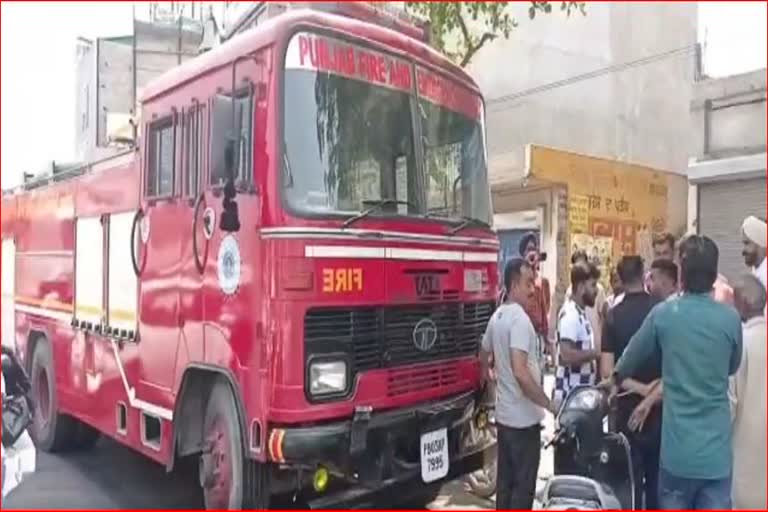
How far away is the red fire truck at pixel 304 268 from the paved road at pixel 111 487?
15.0 inches

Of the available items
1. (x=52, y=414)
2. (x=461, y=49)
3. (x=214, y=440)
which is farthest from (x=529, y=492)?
(x=461, y=49)

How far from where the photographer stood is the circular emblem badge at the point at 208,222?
3.95m

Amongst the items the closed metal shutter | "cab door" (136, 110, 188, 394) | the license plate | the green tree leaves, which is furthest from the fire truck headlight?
the green tree leaves

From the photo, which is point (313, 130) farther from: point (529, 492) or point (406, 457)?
point (529, 492)

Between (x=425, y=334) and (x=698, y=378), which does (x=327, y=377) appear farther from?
(x=698, y=378)

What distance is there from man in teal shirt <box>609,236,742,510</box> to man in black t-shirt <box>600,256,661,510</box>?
1.35 ft

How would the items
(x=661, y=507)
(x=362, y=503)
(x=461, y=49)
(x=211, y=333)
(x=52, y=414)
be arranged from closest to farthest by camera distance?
1. (x=661, y=507)
2. (x=211, y=333)
3. (x=362, y=503)
4. (x=52, y=414)
5. (x=461, y=49)

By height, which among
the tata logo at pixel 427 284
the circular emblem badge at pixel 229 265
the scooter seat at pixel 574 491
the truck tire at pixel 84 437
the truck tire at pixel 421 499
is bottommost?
the truck tire at pixel 421 499

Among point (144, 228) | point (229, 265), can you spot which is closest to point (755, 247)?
point (229, 265)

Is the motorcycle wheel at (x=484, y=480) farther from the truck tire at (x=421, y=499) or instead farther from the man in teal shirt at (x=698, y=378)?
the man in teal shirt at (x=698, y=378)

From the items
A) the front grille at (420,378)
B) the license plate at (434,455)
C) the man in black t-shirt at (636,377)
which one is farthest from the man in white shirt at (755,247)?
the license plate at (434,455)

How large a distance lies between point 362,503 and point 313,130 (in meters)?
2.16

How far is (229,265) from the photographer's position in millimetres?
3818

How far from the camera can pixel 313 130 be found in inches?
147
